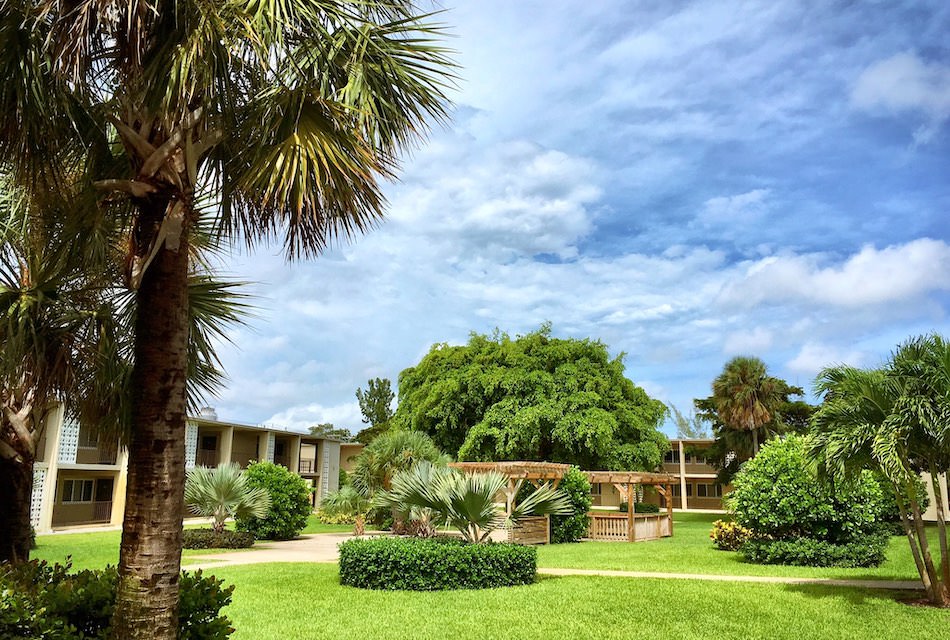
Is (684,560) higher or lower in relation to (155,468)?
lower

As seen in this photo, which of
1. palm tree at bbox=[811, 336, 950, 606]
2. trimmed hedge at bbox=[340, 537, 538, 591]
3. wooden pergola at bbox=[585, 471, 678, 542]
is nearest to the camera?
palm tree at bbox=[811, 336, 950, 606]

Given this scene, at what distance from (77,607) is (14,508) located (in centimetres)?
196

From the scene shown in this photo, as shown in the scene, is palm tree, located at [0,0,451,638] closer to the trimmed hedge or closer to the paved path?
the trimmed hedge

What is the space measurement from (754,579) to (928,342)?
6.10 metres

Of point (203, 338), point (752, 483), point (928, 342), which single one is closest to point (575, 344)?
point (752, 483)

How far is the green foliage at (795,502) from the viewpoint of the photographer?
16.5 m

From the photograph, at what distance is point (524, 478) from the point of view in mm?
22781

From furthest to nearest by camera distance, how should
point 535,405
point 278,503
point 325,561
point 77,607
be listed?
point 535,405 < point 278,503 < point 325,561 < point 77,607

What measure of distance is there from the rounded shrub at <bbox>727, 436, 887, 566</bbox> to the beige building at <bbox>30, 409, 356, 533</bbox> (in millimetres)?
17511

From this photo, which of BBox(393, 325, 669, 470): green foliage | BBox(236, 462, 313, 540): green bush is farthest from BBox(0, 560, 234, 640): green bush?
BBox(393, 325, 669, 470): green foliage

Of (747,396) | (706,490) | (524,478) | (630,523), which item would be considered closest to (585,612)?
(524,478)

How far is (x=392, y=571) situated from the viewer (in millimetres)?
13398

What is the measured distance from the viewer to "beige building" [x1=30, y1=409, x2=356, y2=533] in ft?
97.6

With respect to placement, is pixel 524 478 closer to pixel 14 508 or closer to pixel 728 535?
pixel 728 535
